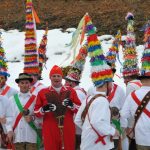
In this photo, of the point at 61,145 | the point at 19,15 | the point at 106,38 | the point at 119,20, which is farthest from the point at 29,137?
the point at 19,15

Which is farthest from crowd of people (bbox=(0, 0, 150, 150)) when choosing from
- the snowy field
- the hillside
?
the hillside

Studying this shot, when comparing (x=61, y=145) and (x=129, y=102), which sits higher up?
(x=129, y=102)

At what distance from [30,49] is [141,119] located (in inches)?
139

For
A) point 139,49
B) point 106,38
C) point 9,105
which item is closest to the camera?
point 9,105

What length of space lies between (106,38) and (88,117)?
57.3 feet

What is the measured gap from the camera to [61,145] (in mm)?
7488

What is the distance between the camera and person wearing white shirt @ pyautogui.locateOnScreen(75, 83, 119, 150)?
599 cm

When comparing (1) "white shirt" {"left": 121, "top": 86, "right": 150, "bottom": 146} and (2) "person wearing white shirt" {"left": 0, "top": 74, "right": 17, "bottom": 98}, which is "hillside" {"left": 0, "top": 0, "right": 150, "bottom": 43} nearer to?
(2) "person wearing white shirt" {"left": 0, "top": 74, "right": 17, "bottom": 98}

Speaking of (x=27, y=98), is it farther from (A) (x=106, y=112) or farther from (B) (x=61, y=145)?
(A) (x=106, y=112)

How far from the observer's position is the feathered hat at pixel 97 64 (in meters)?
6.32

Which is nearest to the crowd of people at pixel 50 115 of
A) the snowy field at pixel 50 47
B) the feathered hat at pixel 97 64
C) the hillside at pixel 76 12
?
the feathered hat at pixel 97 64

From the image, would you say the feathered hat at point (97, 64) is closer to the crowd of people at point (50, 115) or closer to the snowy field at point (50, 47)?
the crowd of people at point (50, 115)

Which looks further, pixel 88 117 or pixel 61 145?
pixel 61 145

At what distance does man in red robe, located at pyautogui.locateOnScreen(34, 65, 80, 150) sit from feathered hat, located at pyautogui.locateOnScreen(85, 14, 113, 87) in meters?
1.14
